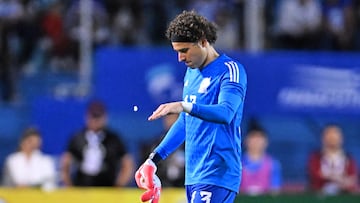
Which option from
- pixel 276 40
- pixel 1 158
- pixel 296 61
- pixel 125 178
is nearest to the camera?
pixel 125 178

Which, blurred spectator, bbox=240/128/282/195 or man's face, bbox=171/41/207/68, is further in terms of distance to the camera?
blurred spectator, bbox=240/128/282/195

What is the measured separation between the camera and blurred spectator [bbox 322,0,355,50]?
17.8 m

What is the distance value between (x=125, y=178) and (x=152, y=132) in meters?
2.64

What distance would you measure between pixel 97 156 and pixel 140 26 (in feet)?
16.7

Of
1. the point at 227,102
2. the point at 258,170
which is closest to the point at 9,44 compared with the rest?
the point at 258,170

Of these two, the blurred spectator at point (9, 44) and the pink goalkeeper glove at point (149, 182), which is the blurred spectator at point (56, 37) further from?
the pink goalkeeper glove at point (149, 182)

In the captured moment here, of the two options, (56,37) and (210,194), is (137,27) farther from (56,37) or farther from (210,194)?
(210,194)

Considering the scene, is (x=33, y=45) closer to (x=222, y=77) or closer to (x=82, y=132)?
(x=82, y=132)

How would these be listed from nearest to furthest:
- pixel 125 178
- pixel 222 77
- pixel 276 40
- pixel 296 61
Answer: pixel 222 77 < pixel 125 178 < pixel 296 61 < pixel 276 40

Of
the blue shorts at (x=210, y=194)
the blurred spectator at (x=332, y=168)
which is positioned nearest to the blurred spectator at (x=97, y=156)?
the blurred spectator at (x=332, y=168)

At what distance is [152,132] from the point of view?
1662 cm

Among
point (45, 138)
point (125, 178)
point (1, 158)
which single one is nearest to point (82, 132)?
point (125, 178)

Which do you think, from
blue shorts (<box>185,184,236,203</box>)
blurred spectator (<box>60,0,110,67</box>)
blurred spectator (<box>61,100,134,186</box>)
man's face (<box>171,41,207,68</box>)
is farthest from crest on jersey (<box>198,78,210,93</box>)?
blurred spectator (<box>60,0,110,67</box>)

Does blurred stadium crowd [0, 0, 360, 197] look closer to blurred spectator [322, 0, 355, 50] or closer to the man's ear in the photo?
blurred spectator [322, 0, 355, 50]
